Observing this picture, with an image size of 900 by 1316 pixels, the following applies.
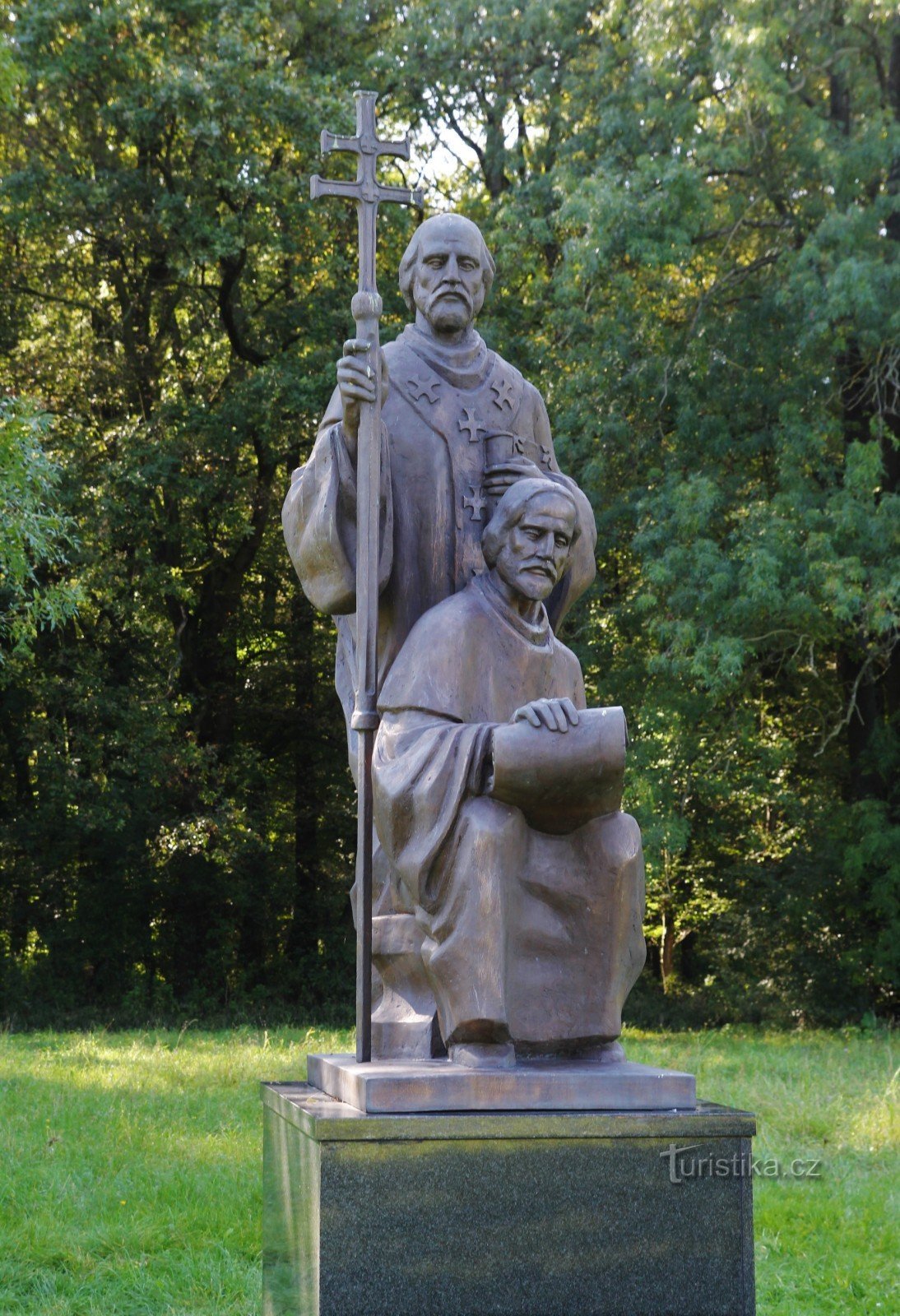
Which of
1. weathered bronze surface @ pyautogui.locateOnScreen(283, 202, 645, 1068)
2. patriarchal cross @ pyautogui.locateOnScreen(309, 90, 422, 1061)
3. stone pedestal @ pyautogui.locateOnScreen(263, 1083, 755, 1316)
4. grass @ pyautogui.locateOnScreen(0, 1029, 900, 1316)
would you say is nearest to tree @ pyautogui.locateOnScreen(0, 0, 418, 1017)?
grass @ pyautogui.locateOnScreen(0, 1029, 900, 1316)

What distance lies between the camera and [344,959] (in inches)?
691

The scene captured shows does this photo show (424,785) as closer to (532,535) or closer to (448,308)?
(532,535)

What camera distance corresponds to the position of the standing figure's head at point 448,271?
4.45 meters

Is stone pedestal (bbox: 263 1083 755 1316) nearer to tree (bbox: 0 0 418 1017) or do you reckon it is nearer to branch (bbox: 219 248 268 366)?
tree (bbox: 0 0 418 1017)

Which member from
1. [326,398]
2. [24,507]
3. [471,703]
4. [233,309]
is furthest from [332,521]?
[233,309]

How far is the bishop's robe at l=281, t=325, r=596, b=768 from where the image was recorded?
4238mm

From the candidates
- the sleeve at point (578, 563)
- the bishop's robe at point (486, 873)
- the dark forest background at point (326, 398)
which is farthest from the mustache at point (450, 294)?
the dark forest background at point (326, 398)

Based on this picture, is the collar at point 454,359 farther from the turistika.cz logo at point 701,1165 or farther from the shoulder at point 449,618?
the turistika.cz logo at point 701,1165

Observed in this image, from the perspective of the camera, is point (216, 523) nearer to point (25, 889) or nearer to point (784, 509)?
point (25, 889)

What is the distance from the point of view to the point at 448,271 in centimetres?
446

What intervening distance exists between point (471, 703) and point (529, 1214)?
4.00 ft

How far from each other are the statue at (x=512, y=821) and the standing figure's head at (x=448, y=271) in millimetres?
703

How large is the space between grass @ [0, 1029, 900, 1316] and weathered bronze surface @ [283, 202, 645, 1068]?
0.82 metres

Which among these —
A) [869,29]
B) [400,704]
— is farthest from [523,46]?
[400,704]
